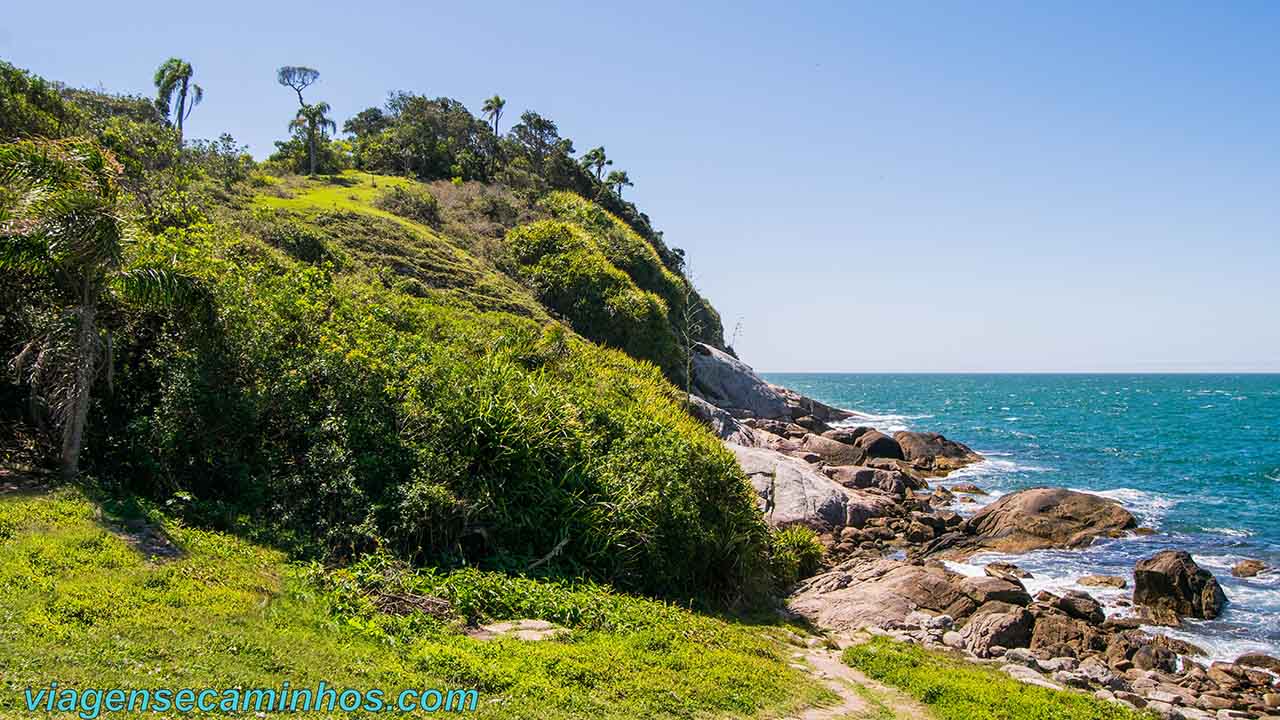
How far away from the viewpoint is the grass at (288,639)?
7773 millimetres

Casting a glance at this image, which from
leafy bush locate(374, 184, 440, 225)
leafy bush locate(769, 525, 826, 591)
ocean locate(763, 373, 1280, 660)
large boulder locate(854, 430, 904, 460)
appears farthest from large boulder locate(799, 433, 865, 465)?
leafy bush locate(374, 184, 440, 225)

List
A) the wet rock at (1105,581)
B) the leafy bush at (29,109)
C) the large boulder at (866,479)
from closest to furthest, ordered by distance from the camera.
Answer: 1. the wet rock at (1105,581)
2. the leafy bush at (29,109)
3. the large boulder at (866,479)

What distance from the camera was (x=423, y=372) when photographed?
614 inches

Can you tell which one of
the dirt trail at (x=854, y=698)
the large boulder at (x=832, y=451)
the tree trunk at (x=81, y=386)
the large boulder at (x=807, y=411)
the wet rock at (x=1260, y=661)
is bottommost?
the wet rock at (x=1260, y=661)

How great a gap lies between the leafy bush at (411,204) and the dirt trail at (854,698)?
3400 cm

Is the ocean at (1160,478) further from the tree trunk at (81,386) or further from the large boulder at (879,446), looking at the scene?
the tree trunk at (81,386)

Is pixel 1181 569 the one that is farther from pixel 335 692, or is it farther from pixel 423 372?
pixel 335 692

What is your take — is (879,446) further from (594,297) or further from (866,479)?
(594,297)

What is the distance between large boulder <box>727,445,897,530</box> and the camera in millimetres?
23580

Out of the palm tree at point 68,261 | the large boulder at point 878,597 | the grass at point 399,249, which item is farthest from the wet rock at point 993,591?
the grass at point 399,249

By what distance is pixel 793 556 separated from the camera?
18641 mm

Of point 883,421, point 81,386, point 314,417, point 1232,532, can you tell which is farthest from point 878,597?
point 883,421

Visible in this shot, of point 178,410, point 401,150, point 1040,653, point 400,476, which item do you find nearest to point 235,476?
point 178,410

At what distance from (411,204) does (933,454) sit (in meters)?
32.3
